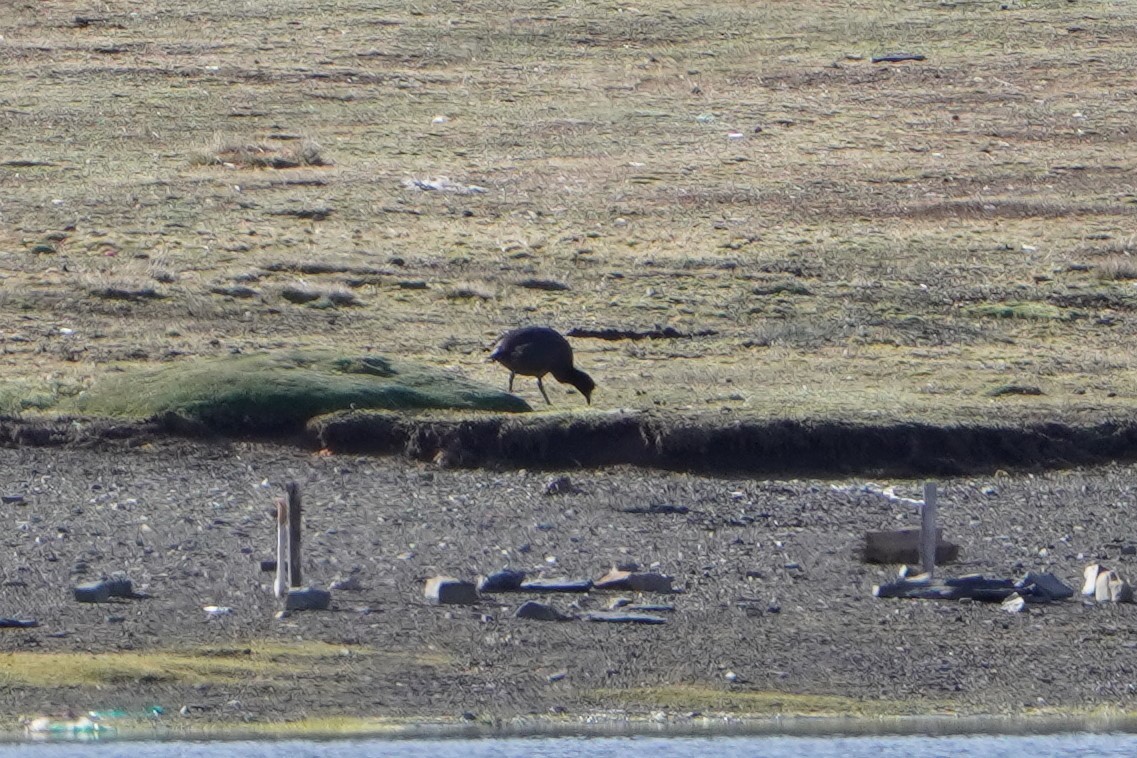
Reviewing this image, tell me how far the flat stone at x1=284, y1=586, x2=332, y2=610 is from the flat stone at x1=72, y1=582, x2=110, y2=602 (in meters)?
0.74

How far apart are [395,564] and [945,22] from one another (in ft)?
76.5

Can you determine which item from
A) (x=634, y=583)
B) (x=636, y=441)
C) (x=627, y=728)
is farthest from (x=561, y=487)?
(x=627, y=728)

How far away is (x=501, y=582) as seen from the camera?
9.29 m

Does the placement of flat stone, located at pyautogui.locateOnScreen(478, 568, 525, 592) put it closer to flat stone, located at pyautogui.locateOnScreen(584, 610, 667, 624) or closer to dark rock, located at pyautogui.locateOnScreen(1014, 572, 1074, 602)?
flat stone, located at pyautogui.locateOnScreen(584, 610, 667, 624)

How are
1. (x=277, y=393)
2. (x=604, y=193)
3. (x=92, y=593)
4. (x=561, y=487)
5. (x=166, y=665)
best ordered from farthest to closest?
(x=604, y=193) → (x=277, y=393) → (x=561, y=487) → (x=92, y=593) → (x=166, y=665)

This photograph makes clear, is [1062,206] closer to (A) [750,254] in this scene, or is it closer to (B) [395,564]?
(A) [750,254]

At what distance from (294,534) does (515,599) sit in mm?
944

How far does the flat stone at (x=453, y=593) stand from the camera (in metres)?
9.00

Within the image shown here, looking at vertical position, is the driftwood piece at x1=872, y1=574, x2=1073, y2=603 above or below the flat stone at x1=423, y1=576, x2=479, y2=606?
above

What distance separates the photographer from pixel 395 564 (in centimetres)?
998

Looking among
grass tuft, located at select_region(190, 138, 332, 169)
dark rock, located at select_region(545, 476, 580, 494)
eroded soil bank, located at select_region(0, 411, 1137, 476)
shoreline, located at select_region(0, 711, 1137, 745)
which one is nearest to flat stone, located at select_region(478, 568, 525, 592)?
shoreline, located at select_region(0, 711, 1137, 745)

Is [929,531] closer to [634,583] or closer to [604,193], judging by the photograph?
[634,583]

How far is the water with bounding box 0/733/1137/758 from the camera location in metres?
7.15

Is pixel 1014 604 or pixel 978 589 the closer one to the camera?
pixel 1014 604
